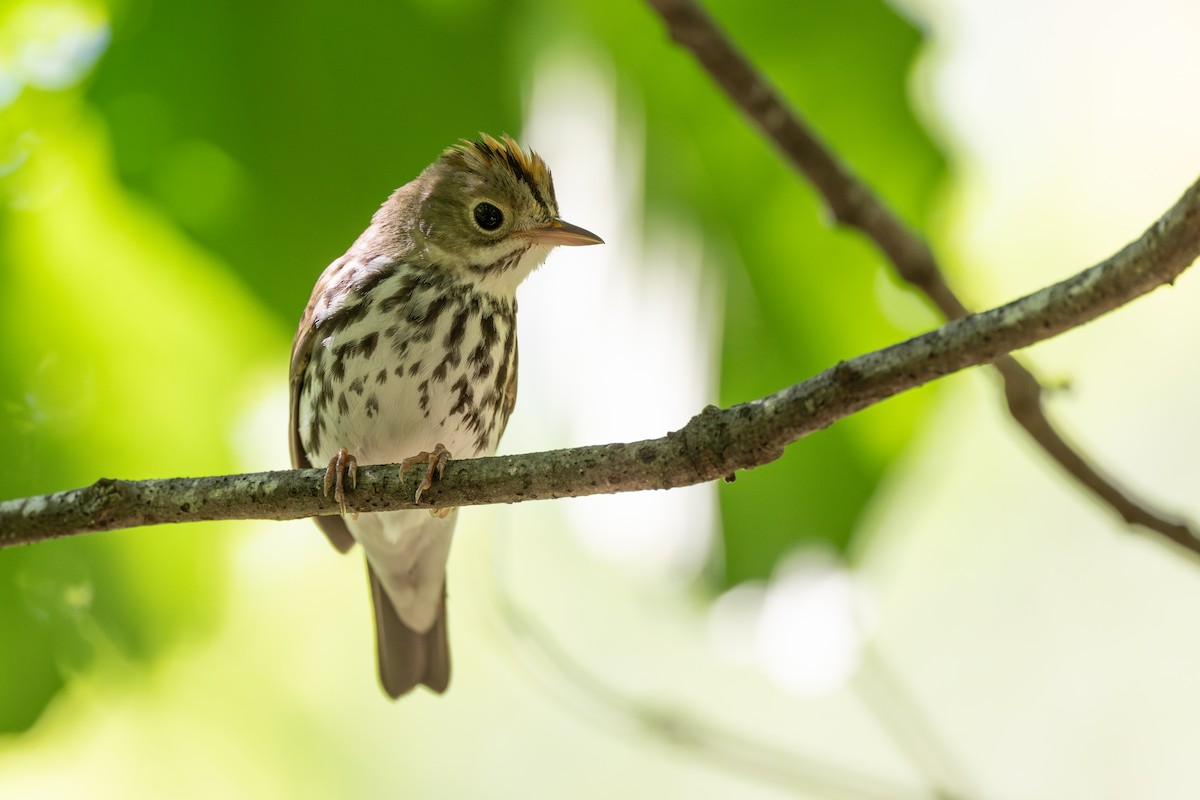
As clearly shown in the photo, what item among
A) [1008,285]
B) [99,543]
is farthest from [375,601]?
[1008,285]

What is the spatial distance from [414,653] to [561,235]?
4.25ft

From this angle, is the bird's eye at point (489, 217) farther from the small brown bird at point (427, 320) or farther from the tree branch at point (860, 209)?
the tree branch at point (860, 209)

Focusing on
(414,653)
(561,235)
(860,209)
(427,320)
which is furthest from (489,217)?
(414,653)

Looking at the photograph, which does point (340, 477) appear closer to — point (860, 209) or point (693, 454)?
point (693, 454)

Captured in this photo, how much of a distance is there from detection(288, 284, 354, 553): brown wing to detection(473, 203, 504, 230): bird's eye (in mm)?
461

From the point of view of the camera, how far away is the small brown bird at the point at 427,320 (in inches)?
110

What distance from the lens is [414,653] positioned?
3398 millimetres

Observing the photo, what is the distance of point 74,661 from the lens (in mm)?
3094

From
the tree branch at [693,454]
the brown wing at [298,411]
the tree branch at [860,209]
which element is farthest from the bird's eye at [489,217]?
the tree branch at [693,454]

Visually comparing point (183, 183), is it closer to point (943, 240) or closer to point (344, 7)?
point (344, 7)

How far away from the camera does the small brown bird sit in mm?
2803

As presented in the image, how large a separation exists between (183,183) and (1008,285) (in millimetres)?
2466

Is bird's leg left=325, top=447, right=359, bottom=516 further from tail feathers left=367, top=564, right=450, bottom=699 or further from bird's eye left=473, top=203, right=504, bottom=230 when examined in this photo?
tail feathers left=367, top=564, right=450, bottom=699

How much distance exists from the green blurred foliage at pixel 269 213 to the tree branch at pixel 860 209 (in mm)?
361
